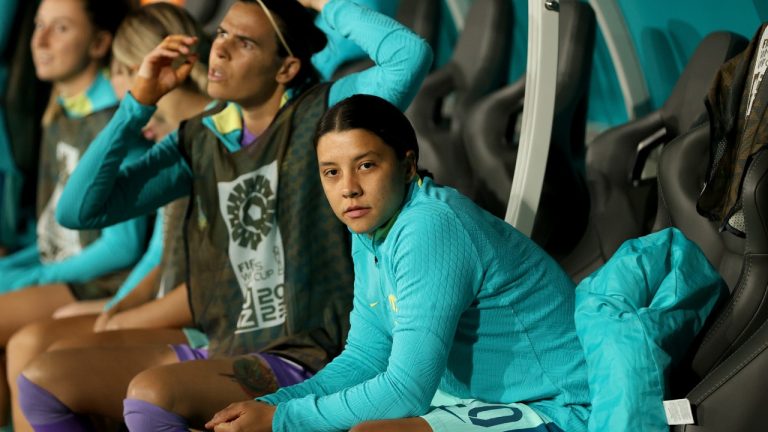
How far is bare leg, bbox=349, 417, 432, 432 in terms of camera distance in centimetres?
193

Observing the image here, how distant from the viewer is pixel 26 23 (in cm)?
427

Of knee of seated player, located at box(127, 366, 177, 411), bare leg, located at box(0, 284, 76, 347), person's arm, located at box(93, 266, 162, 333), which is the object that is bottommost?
bare leg, located at box(0, 284, 76, 347)

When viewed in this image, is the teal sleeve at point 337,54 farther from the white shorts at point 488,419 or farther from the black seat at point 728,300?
the white shorts at point 488,419

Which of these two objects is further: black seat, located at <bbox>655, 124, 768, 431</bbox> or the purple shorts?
the purple shorts

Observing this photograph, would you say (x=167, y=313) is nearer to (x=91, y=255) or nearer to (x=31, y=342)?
(x=31, y=342)

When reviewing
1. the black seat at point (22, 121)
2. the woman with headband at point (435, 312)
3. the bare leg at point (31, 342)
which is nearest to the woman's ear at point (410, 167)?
the woman with headband at point (435, 312)

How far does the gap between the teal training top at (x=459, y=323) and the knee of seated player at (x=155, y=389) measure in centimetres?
24

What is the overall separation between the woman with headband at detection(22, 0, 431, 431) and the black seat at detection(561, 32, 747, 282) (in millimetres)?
498

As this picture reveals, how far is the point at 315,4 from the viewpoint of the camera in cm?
262

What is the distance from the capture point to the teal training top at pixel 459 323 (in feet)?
6.36

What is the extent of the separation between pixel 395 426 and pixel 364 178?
0.41 m

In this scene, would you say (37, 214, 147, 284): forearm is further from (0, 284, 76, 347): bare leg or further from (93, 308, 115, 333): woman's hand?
(93, 308, 115, 333): woman's hand

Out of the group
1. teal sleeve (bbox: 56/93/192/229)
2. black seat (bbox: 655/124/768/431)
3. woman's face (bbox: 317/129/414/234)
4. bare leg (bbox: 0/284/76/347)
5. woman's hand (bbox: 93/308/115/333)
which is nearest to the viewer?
black seat (bbox: 655/124/768/431)

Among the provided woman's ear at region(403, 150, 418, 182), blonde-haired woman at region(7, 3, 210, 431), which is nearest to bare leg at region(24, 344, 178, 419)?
blonde-haired woman at region(7, 3, 210, 431)
